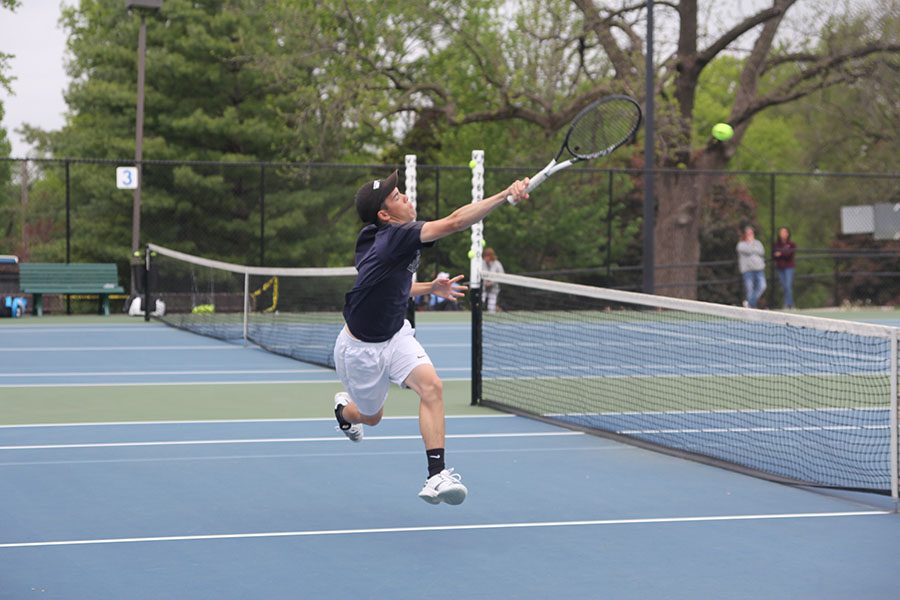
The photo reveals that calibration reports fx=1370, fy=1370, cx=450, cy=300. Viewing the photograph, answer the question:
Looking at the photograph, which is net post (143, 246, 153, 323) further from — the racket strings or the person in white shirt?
A: the racket strings

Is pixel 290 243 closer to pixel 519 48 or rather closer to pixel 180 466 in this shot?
pixel 519 48

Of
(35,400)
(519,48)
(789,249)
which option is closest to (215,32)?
(519,48)

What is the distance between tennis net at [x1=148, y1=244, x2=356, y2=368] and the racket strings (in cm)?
912

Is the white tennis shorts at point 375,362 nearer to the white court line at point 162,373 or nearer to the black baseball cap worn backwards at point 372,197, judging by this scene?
the black baseball cap worn backwards at point 372,197

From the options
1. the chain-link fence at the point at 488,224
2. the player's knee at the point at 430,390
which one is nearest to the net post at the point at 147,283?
the chain-link fence at the point at 488,224

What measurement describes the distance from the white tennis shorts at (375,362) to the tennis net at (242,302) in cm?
1041

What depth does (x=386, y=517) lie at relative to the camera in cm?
659

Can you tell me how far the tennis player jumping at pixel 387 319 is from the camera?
21.1ft

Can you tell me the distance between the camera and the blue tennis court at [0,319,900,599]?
5.31m

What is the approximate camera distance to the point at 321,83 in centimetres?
3062

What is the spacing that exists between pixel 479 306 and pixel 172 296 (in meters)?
12.3

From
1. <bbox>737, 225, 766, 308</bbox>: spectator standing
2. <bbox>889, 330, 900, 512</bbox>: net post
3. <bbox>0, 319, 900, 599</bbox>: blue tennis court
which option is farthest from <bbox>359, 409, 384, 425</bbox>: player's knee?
<bbox>737, 225, 766, 308</bbox>: spectator standing

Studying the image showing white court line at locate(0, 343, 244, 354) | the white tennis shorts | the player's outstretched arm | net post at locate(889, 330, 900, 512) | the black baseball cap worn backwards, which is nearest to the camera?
the player's outstretched arm

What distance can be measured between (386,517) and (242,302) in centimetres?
1361
